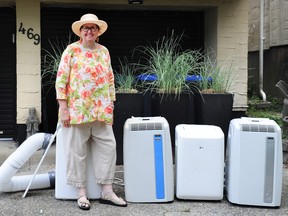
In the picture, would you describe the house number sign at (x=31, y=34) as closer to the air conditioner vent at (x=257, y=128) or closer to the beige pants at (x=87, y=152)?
the beige pants at (x=87, y=152)

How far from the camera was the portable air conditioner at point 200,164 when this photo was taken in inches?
169

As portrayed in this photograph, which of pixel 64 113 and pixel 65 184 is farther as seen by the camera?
pixel 65 184

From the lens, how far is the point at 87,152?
4.36 m

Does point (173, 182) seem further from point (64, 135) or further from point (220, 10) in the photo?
point (220, 10)

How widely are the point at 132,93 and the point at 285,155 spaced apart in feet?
7.85

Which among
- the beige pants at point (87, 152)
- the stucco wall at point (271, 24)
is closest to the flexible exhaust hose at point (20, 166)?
the beige pants at point (87, 152)

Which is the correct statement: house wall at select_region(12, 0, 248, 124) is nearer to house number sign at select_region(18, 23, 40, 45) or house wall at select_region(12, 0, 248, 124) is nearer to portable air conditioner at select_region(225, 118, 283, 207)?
house number sign at select_region(18, 23, 40, 45)

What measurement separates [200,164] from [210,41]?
3.45 meters

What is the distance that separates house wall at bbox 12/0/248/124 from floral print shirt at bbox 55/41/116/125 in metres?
2.74

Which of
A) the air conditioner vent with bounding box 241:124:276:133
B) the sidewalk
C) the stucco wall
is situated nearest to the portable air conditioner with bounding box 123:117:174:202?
the sidewalk

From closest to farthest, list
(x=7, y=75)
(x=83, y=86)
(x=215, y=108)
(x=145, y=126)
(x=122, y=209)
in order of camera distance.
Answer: (x=83, y=86) < (x=122, y=209) < (x=145, y=126) < (x=215, y=108) < (x=7, y=75)

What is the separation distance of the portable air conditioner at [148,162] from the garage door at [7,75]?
12.0 ft

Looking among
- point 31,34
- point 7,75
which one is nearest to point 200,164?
point 31,34

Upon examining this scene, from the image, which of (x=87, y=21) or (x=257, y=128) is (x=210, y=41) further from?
(x=87, y=21)
